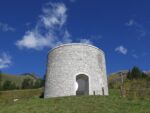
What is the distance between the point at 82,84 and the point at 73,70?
10.1ft

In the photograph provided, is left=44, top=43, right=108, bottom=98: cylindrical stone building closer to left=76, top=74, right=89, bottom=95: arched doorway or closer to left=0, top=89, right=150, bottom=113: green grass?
left=76, top=74, right=89, bottom=95: arched doorway

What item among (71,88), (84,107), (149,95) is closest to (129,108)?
(84,107)

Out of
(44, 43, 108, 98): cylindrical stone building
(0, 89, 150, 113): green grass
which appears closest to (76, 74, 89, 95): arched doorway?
(44, 43, 108, 98): cylindrical stone building

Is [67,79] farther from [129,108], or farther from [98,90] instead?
[129,108]

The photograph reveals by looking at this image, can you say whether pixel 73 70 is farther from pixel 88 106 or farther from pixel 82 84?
pixel 88 106

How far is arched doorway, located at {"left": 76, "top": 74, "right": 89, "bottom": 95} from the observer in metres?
26.9

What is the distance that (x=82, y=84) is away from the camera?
28.9 metres

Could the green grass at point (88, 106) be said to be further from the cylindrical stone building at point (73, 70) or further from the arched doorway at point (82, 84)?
the arched doorway at point (82, 84)

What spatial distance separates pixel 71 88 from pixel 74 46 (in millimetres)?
4589

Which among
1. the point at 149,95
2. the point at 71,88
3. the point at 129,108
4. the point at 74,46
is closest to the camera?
the point at 129,108

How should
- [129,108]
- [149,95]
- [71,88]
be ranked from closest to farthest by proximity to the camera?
[129,108] < [149,95] < [71,88]

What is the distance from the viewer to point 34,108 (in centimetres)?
1769

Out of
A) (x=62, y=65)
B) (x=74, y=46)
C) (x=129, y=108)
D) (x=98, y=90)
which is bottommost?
(x=129, y=108)

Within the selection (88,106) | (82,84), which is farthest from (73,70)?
(88,106)
